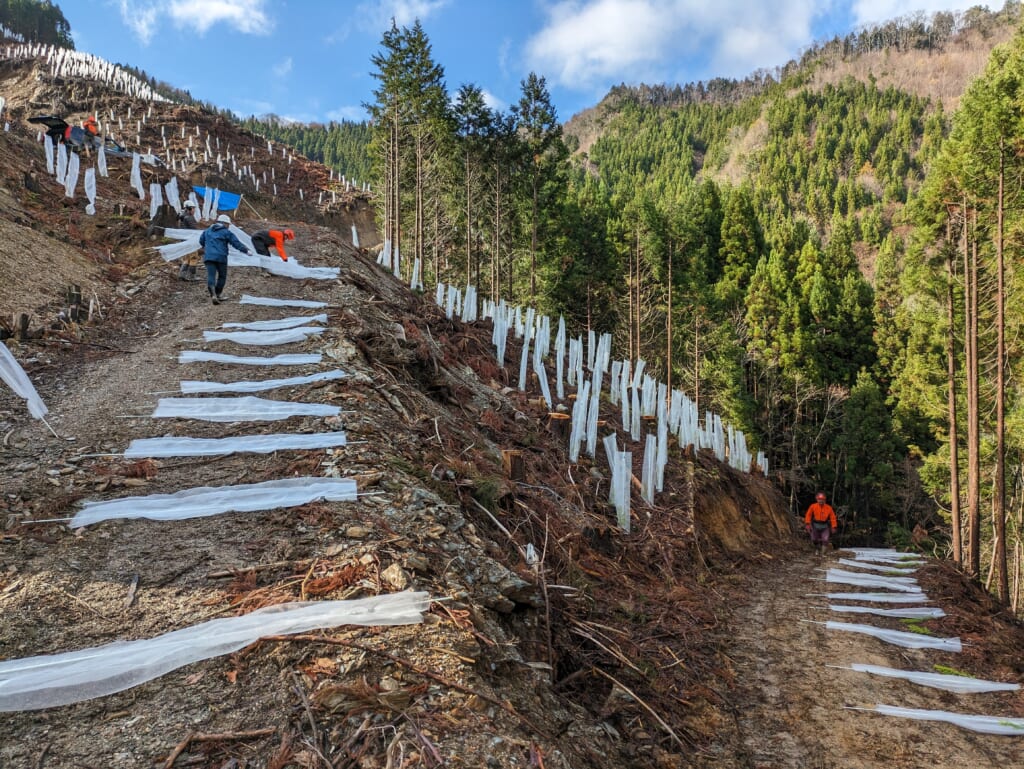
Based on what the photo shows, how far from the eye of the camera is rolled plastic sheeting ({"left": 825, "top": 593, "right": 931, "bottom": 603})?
7.32 metres

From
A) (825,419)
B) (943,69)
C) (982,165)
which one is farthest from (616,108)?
(982,165)

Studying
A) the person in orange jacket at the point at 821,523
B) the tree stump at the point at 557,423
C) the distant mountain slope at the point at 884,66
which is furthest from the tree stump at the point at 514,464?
the distant mountain slope at the point at 884,66

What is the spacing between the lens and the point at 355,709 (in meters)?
2.37

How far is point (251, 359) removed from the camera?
7000 mm

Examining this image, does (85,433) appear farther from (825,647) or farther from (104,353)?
(825,647)

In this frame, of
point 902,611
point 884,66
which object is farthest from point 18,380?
point 884,66

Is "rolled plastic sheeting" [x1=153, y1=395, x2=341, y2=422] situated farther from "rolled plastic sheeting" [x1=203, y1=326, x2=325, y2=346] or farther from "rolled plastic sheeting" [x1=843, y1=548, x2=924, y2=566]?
"rolled plastic sheeting" [x1=843, y1=548, x2=924, y2=566]

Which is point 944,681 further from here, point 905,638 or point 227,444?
point 227,444

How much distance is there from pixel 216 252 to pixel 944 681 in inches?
421

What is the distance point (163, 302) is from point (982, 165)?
56.2ft

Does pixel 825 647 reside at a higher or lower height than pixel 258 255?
lower

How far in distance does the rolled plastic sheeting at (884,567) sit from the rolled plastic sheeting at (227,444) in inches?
357

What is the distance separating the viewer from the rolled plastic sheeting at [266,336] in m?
7.55

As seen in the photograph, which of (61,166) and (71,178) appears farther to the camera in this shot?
(61,166)
